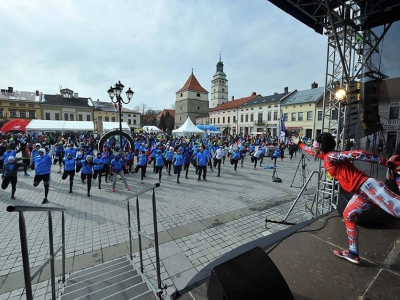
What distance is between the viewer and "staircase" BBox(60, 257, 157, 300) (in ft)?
9.88

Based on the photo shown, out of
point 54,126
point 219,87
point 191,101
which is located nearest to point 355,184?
point 54,126

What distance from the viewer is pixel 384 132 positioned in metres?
6.40

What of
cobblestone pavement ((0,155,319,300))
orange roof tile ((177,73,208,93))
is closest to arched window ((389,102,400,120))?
cobblestone pavement ((0,155,319,300))

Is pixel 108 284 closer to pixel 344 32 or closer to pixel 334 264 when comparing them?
pixel 334 264

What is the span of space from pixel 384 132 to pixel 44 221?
35.0ft

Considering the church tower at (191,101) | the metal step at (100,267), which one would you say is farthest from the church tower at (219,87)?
the metal step at (100,267)

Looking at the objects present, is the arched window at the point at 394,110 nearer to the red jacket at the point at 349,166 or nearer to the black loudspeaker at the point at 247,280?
the red jacket at the point at 349,166

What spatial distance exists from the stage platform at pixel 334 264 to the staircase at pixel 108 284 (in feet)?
3.32

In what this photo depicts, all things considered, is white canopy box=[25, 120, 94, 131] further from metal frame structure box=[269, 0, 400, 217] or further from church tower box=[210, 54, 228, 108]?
church tower box=[210, 54, 228, 108]

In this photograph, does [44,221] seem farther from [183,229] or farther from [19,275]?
[183,229]

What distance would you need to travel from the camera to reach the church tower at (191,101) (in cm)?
6975

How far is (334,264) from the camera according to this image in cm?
310

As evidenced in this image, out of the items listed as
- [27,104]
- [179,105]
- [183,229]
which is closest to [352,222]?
[183,229]

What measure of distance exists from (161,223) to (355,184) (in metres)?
4.72
